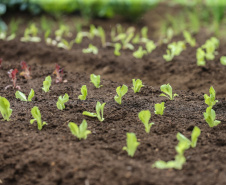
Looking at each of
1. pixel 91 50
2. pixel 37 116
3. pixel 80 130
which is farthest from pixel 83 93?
pixel 91 50

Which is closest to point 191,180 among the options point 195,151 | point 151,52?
point 195,151

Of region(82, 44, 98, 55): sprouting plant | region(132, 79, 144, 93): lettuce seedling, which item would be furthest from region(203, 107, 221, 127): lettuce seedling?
region(82, 44, 98, 55): sprouting plant

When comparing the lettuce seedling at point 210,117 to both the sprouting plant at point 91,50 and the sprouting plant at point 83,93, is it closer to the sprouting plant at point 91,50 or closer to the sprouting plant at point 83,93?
the sprouting plant at point 83,93

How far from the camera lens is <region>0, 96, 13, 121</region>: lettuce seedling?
2.61 meters

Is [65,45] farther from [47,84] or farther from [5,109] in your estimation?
[5,109]

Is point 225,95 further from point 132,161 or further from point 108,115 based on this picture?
point 132,161

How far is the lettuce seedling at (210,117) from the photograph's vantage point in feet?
8.26

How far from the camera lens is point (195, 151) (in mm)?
2250

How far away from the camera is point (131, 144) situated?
84.4 inches

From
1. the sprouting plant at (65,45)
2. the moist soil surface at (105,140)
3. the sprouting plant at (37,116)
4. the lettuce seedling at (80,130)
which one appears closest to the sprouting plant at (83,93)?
the moist soil surface at (105,140)

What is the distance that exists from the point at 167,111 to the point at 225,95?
1163mm

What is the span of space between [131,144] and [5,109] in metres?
0.99

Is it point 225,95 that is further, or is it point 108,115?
point 225,95

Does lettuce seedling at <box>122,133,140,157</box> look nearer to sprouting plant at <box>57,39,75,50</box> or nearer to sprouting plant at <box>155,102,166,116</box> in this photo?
sprouting plant at <box>155,102,166,116</box>
